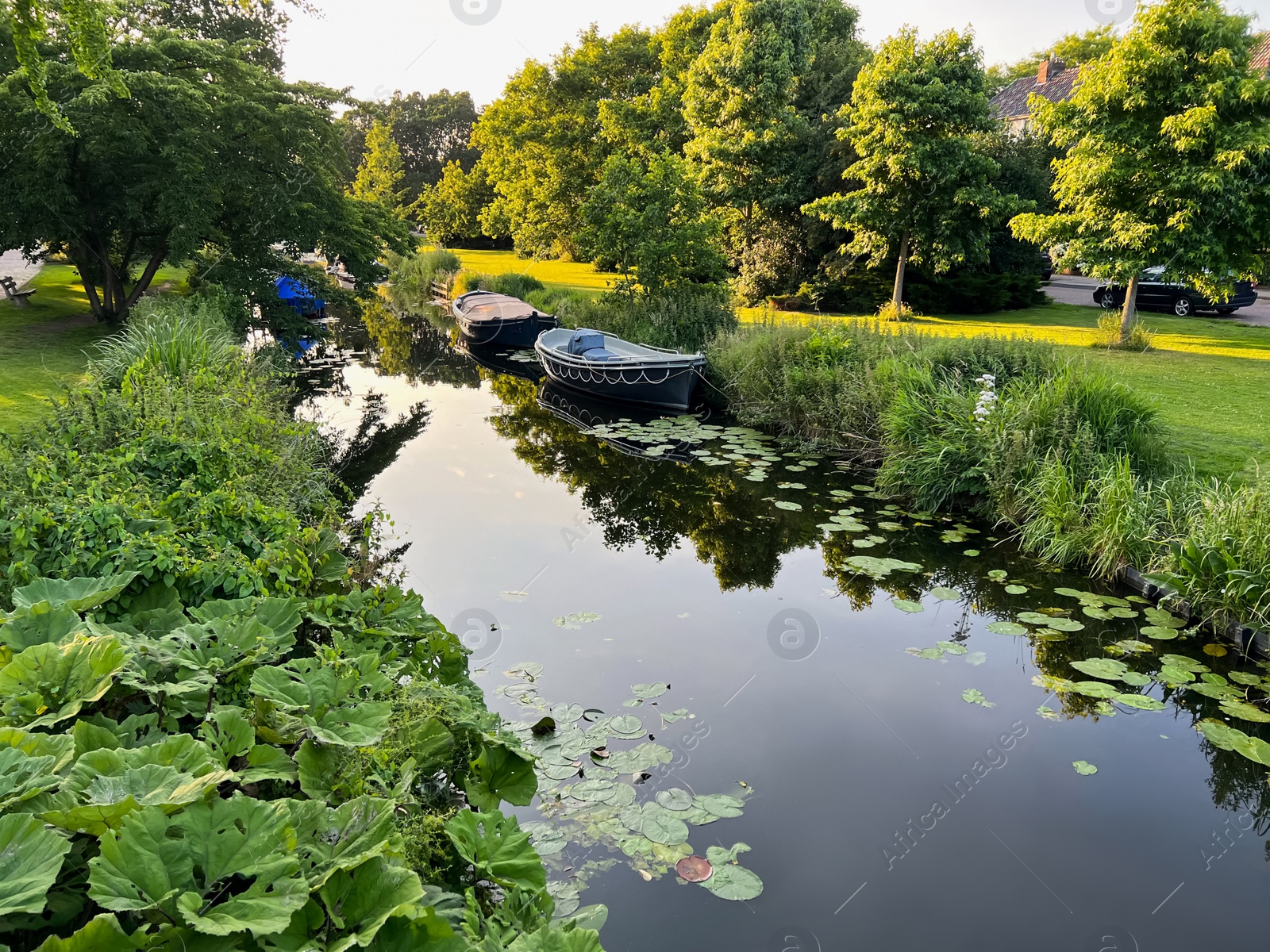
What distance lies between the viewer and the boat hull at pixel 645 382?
1433 cm

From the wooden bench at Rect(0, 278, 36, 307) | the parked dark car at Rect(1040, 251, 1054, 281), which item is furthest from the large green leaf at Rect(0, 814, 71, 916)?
the parked dark car at Rect(1040, 251, 1054, 281)

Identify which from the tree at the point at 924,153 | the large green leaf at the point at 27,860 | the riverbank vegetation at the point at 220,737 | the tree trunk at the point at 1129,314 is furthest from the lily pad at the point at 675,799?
the tree at the point at 924,153

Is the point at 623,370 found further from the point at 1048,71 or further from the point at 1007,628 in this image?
the point at 1048,71

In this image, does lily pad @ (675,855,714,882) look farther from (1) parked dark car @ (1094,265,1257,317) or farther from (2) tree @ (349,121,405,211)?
(2) tree @ (349,121,405,211)

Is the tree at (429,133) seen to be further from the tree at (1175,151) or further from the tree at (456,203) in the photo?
the tree at (1175,151)

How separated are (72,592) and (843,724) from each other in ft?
15.3

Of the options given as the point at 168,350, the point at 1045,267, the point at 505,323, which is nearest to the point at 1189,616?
the point at 168,350

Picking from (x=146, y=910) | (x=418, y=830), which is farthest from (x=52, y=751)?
(x=418, y=830)

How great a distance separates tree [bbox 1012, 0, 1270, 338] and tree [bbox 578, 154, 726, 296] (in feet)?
24.8

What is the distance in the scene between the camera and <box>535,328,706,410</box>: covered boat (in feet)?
47.0

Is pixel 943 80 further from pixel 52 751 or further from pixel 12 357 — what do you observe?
pixel 52 751

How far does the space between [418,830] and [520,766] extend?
71cm

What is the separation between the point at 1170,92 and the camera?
1480 cm

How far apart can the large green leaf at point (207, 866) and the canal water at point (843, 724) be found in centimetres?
230
